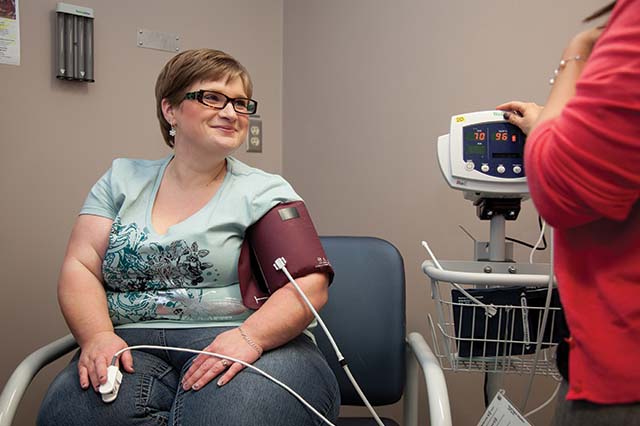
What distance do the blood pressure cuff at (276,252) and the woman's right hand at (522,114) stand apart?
510mm

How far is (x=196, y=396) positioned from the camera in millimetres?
1120

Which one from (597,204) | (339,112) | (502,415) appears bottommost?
(502,415)

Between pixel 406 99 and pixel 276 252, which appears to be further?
pixel 406 99

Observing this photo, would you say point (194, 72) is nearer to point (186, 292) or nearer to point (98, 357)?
point (186, 292)

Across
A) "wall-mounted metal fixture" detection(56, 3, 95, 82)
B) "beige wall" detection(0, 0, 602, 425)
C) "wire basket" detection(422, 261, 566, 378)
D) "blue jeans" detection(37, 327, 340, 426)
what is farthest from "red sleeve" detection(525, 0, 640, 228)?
"wall-mounted metal fixture" detection(56, 3, 95, 82)

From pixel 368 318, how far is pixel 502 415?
1.56ft

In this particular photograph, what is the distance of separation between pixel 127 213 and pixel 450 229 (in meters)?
0.97

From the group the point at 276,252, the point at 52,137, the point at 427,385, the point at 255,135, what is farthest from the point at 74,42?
the point at 427,385

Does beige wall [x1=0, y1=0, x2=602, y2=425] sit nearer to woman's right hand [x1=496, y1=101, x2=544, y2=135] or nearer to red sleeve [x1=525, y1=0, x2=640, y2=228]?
woman's right hand [x1=496, y1=101, x2=544, y2=135]

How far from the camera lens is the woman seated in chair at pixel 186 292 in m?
1.13

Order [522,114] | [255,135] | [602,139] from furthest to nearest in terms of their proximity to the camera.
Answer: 1. [255,135]
2. [522,114]
3. [602,139]

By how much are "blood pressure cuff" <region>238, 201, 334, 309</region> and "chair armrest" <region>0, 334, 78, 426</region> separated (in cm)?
46

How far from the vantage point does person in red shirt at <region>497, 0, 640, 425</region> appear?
554mm

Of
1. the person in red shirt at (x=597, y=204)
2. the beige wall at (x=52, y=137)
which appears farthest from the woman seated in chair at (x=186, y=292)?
the person in red shirt at (x=597, y=204)
